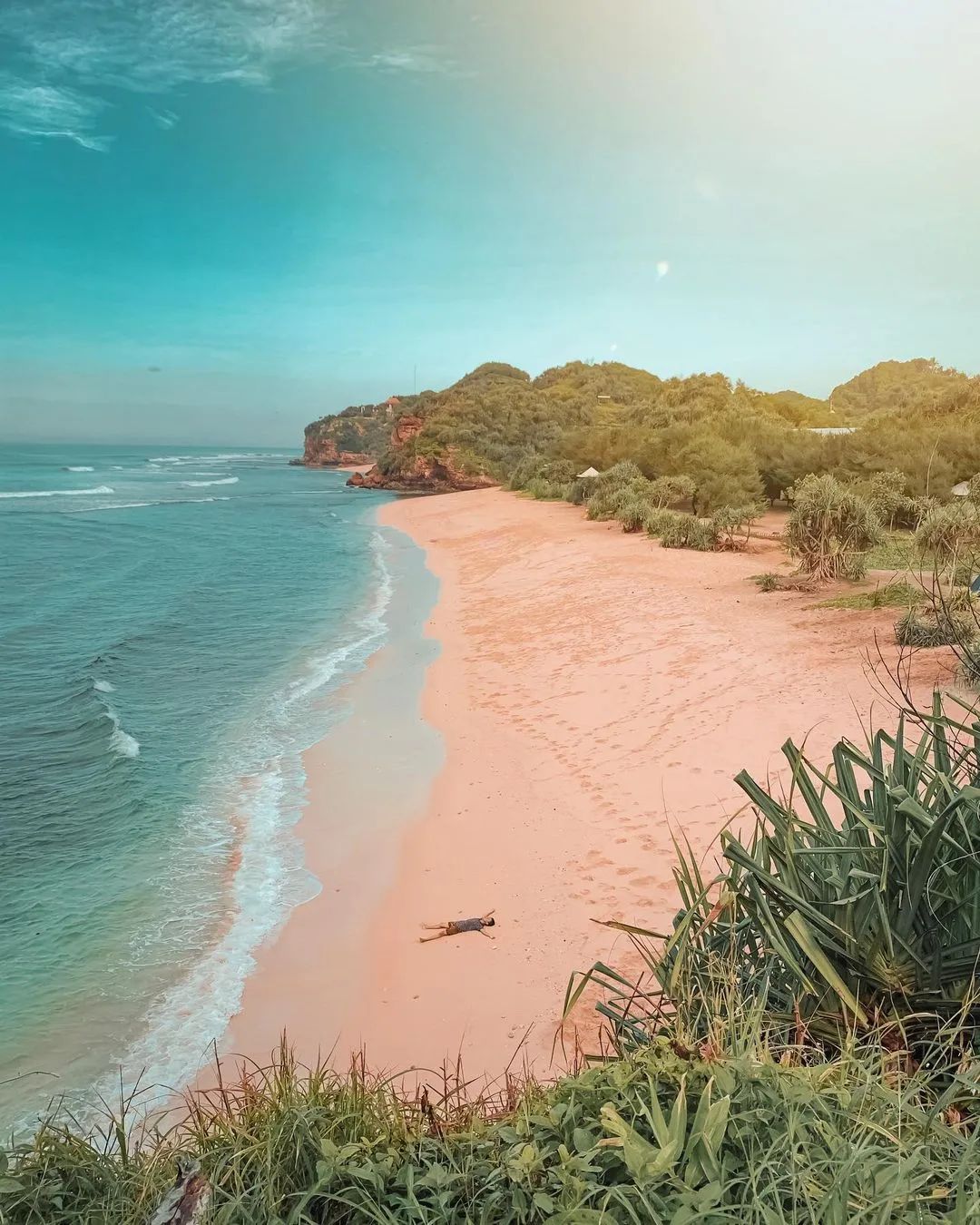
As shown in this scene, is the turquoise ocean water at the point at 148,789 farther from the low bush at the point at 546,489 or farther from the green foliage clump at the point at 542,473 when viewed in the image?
the green foliage clump at the point at 542,473

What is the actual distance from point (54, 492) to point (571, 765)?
2429 inches

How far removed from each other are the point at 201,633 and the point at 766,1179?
17.1 meters

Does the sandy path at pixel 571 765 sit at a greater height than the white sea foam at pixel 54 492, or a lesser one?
lesser

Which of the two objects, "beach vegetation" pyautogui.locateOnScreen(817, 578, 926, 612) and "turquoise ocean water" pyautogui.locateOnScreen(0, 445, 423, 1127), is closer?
"turquoise ocean water" pyautogui.locateOnScreen(0, 445, 423, 1127)

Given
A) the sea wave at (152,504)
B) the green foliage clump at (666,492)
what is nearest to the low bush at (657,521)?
the green foliage clump at (666,492)

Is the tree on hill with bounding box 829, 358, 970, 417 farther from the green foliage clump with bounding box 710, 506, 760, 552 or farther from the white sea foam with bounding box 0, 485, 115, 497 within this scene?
the white sea foam with bounding box 0, 485, 115, 497

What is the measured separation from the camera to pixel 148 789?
9414mm

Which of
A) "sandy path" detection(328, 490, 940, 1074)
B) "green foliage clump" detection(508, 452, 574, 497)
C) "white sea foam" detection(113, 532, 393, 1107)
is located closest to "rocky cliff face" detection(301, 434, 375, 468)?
"green foliage clump" detection(508, 452, 574, 497)

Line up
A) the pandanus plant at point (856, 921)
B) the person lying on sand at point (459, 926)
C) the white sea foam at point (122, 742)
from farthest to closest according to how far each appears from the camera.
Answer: the white sea foam at point (122, 742) < the person lying on sand at point (459, 926) < the pandanus plant at point (856, 921)

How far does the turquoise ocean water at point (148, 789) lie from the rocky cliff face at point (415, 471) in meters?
→ 39.0

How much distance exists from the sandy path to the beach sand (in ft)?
0.08

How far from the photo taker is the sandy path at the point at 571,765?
539cm

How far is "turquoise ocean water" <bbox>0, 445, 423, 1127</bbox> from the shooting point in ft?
18.5

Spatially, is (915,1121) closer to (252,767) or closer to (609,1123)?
(609,1123)
